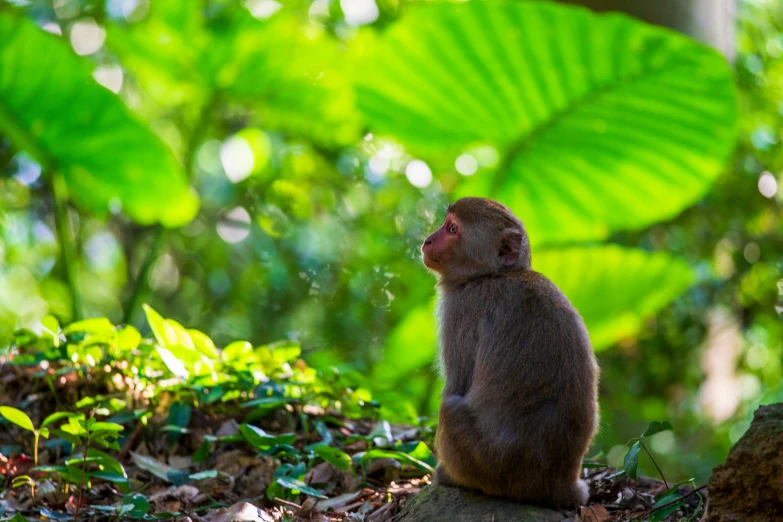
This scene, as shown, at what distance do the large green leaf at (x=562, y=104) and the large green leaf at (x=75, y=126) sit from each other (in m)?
1.47

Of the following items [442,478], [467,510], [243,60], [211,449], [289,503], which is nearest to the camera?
[467,510]

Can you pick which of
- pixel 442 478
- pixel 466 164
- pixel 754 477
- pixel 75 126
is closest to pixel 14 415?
pixel 442 478

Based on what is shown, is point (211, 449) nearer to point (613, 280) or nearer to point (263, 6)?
point (613, 280)

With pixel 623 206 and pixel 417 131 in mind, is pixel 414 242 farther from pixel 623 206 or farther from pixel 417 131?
pixel 623 206

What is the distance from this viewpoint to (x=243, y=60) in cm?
588

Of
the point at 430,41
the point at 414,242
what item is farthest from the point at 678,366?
the point at 430,41

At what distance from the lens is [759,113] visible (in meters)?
7.32

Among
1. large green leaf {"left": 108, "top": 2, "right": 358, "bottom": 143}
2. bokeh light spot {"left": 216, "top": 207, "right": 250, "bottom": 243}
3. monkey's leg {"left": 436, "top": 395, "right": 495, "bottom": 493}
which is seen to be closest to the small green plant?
monkey's leg {"left": 436, "top": 395, "right": 495, "bottom": 493}

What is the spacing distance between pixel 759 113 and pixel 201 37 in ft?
15.2

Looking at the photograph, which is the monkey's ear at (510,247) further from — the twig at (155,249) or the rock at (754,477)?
the twig at (155,249)

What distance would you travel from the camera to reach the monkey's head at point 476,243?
3.03 meters

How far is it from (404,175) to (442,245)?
3733 mm

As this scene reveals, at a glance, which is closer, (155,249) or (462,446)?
(462,446)

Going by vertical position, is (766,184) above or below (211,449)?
above
